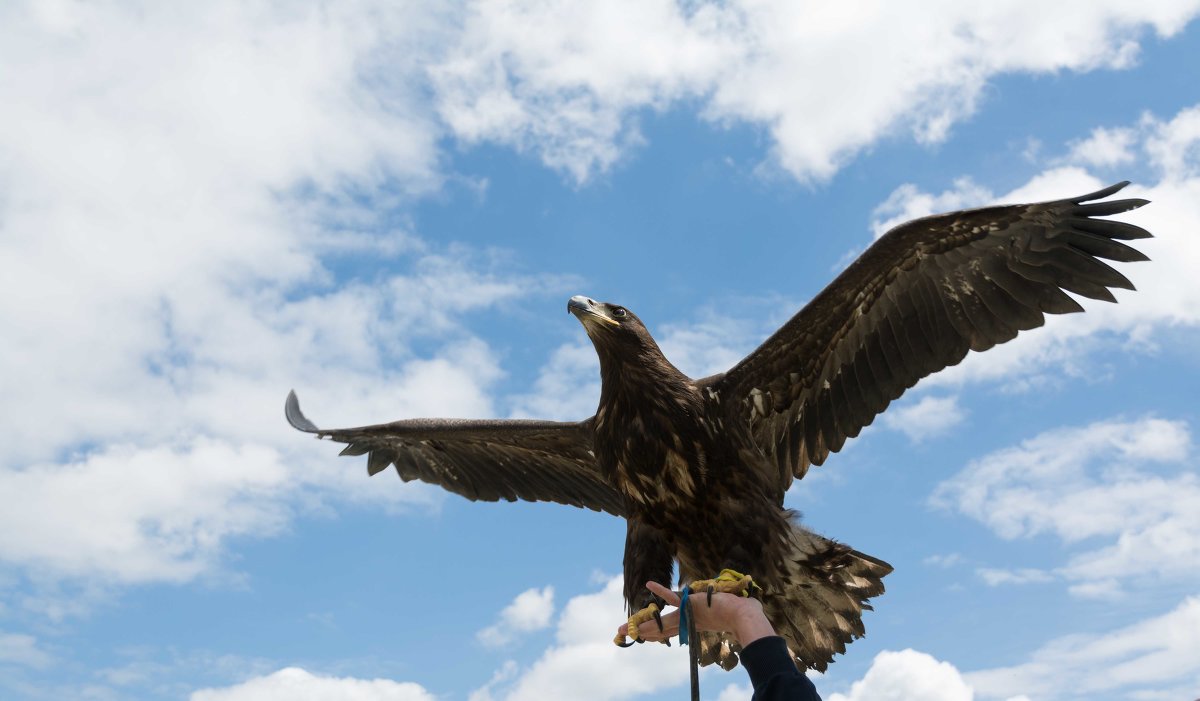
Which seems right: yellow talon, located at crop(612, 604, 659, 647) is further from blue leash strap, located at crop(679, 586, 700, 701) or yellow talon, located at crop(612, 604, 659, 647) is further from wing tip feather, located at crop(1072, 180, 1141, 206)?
wing tip feather, located at crop(1072, 180, 1141, 206)

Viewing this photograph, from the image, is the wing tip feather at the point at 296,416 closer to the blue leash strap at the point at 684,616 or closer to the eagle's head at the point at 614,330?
the eagle's head at the point at 614,330

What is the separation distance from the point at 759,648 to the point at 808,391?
4.36 m

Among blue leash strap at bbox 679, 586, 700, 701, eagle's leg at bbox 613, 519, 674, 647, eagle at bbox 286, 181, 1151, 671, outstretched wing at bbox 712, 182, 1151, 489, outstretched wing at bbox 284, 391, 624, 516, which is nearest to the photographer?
blue leash strap at bbox 679, 586, 700, 701

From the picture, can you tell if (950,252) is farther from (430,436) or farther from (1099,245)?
(430,436)

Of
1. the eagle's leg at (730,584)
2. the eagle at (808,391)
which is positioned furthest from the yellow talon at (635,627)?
the eagle at (808,391)

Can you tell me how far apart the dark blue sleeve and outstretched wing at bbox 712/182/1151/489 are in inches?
149

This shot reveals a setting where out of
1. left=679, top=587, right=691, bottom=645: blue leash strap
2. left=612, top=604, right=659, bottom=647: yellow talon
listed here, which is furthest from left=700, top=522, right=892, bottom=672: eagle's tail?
left=679, top=587, right=691, bottom=645: blue leash strap

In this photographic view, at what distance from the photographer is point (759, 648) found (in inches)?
97.1

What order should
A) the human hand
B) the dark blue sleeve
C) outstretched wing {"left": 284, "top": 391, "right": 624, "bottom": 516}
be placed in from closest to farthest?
the dark blue sleeve < the human hand < outstretched wing {"left": 284, "top": 391, "right": 624, "bottom": 516}

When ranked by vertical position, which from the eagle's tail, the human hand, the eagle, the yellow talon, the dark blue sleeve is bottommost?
the dark blue sleeve

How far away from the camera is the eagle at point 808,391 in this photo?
18.8 ft

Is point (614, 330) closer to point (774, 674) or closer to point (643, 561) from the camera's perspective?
point (643, 561)

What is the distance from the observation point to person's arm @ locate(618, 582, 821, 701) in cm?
228

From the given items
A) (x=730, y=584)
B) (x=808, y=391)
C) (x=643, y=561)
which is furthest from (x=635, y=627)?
(x=808, y=391)
